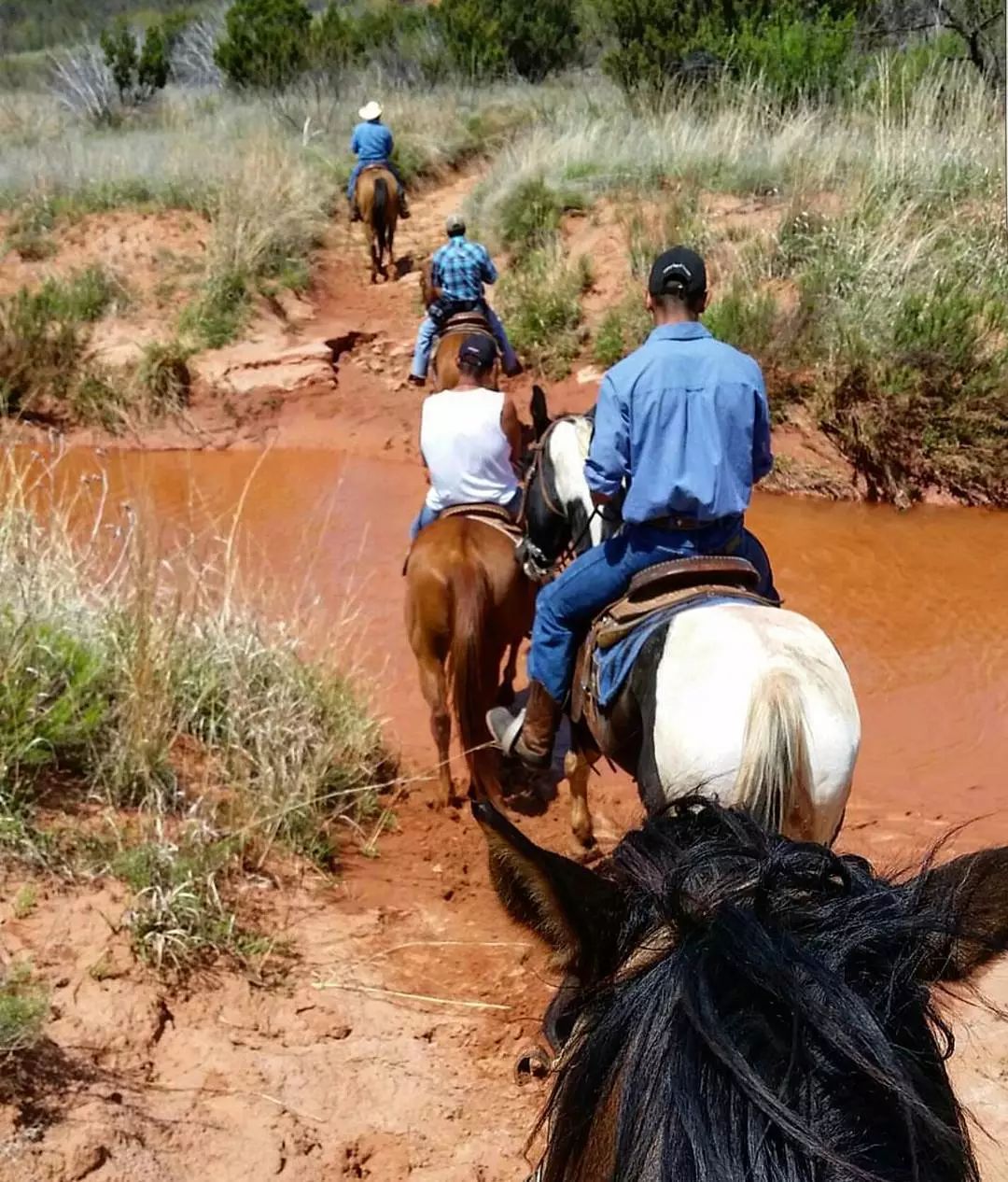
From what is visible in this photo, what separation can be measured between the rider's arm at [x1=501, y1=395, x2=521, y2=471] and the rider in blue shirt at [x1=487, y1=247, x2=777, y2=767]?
149cm

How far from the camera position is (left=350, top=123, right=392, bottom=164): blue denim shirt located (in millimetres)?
13930

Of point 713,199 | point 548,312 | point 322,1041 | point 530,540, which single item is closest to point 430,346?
point 548,312

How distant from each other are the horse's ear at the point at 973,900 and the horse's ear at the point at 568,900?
1.36ft

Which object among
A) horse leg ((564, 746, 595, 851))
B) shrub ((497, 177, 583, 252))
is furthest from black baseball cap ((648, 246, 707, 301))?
shrub ((497, 177, 583, 252))

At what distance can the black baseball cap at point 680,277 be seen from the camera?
3.87 metres

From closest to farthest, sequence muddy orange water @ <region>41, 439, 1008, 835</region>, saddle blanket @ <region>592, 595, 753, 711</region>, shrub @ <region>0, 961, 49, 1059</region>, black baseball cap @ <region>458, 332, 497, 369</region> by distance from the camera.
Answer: shrub @ <region>0, 961, 49, 1059</region>, saddle blanket @ <region>592, 595, 753, 711</region>, black baseball cap @ <region>458, 332, 497, 369</region>, muddy orange water @ <region>41, 439, 1008, 835</region>

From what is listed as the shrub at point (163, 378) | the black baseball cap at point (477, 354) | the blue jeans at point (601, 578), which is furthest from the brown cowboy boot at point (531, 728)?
the shrub at point (163, 378)

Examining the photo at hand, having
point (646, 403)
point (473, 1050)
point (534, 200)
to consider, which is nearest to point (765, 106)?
point (534, 200)

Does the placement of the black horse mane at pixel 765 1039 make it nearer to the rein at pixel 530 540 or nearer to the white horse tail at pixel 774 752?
the white horse tail at pixel 774 752

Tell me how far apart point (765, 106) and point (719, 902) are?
13.6m

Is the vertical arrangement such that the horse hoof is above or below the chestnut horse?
below

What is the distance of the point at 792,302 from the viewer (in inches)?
394

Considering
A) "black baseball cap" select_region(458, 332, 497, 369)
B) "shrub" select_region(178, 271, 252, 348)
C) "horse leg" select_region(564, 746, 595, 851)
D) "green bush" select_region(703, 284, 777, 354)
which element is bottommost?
"horse leg" select_region(564, 746, 595, 851)

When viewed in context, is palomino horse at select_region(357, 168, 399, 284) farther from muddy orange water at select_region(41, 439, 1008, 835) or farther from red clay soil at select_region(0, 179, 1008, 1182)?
red clay soil at select_region(0, 179, 1008, 1182)
